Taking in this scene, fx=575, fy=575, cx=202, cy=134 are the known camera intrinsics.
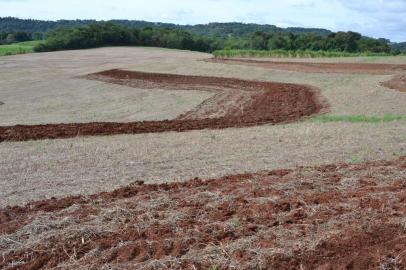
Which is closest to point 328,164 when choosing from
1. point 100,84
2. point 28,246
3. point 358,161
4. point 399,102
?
point 358,161

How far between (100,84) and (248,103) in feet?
55.9

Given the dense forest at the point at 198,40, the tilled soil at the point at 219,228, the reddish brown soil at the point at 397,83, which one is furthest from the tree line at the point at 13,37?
the tilled soil at the point at 219,228

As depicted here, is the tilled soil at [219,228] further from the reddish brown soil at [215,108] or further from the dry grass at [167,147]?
the reddish brown soil at [215,108]

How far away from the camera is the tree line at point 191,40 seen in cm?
8756

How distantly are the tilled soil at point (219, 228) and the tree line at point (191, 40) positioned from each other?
77703mm

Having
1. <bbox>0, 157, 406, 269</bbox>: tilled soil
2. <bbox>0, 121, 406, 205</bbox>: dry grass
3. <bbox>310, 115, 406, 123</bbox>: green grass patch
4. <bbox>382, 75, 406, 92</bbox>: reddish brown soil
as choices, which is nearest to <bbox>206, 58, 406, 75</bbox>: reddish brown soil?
<bbox>382, 75, 406, 92</bbox>: reddish brown soil

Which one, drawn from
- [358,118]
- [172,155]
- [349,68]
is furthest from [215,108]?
[349,68]

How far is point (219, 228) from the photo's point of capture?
7.13 meters

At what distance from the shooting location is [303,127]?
20.0m

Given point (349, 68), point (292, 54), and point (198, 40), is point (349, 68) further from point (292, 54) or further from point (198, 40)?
point (198, 40)

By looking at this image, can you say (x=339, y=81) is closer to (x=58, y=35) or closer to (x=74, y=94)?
(x=74, y=94)

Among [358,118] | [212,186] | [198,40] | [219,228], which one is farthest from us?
[198,40]

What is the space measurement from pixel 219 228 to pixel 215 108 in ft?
74.9

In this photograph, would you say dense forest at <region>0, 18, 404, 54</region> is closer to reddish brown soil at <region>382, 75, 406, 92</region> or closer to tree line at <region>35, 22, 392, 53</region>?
tree line at <region>35, 22, 392, 53</region>
